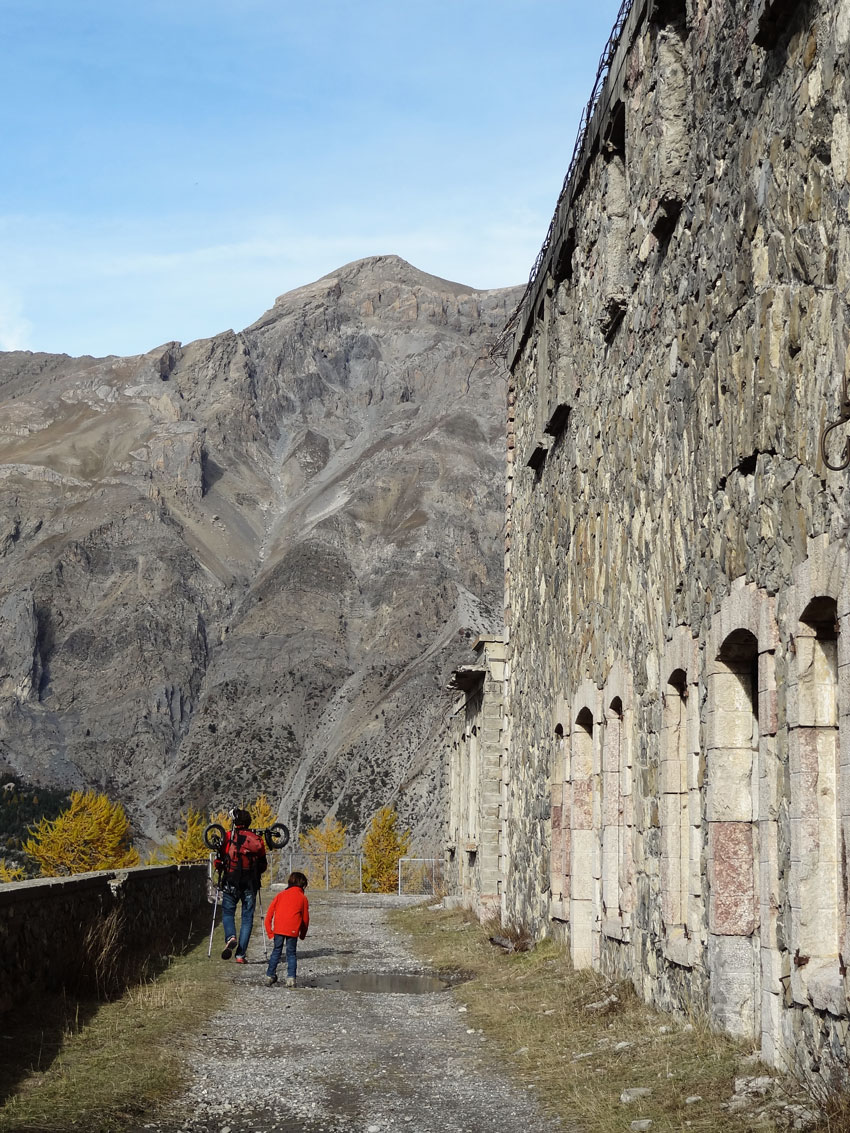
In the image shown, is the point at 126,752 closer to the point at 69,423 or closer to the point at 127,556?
the point at 127,556

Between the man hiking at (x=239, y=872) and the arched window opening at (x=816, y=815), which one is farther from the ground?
the arched window opening at (x=816, y=815)

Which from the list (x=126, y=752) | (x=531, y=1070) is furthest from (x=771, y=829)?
(x=126, y=752)

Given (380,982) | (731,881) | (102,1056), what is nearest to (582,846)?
(380,982)

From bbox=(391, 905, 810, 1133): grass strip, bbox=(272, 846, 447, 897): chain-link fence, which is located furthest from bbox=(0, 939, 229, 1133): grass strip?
bbox=(272, 846, 447, 897): chain-link fence

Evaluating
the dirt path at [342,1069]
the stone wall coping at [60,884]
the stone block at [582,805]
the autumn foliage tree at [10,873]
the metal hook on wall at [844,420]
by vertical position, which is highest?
the metal hook on wall at [844,420]

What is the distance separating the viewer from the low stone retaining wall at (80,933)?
28.8 feet

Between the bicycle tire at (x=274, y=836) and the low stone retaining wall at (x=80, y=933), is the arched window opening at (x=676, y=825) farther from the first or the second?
the bicycle tire at (x=274, y=836)

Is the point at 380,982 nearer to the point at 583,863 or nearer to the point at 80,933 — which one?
the point at 583,863

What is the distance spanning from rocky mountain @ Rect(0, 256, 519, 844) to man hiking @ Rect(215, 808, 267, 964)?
64.9 metres

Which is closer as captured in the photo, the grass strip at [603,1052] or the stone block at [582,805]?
the grass strip at [603,1052]

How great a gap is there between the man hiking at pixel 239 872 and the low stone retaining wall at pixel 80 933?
2.37 ft

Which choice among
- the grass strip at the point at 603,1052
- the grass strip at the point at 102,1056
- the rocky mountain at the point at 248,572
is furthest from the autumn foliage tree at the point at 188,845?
the grass strip at the point at 102,1056

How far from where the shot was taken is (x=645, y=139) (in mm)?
10641

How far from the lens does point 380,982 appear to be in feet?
41.8
